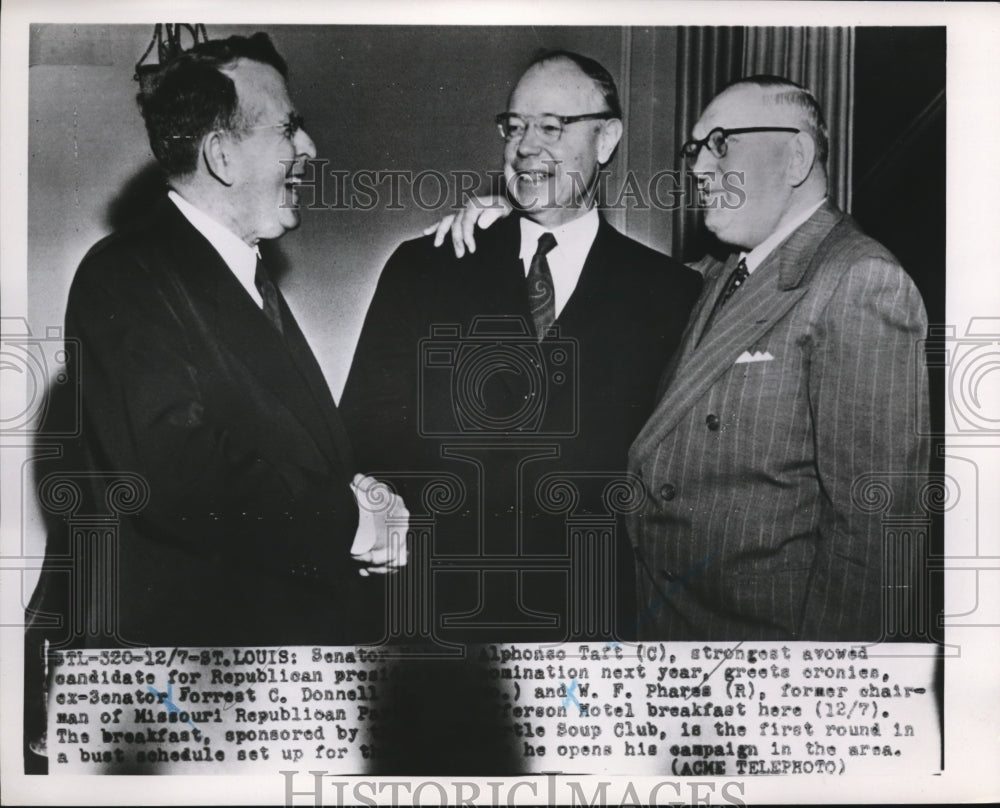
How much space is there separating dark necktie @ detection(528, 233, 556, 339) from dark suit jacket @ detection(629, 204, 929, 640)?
0.35m

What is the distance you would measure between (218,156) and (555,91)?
873mm

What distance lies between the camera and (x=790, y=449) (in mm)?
2609

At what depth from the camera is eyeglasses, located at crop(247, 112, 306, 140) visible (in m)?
2.67

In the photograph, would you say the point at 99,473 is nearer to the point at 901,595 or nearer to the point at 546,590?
the point at 546,590

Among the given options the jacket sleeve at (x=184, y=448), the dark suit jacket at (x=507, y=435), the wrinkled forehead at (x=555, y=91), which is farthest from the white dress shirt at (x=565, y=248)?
the jacket sleeve at (x=184, y=448)

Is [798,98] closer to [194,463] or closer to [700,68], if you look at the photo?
[700,68]

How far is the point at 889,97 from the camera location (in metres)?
2.69

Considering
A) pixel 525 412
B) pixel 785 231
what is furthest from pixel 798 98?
pixel 525 412

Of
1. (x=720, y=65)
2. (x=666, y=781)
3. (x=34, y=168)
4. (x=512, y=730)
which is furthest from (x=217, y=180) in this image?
(x=666, y=781)

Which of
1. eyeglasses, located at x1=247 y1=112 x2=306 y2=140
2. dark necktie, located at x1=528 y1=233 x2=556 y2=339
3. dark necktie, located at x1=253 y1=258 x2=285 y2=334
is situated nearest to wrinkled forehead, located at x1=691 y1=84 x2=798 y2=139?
dark necktie, located at x1=528 y1=233 x2=556 y2=339

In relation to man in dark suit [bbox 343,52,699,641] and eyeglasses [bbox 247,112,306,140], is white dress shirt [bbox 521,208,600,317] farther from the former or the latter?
eyeglasses [bbox 247,112,306,140]

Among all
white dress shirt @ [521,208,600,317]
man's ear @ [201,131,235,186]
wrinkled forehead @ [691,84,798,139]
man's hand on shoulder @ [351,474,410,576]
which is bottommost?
man's hand on shoulder @ [351,474,410,576]

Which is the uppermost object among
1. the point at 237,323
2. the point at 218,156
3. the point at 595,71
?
the point at 595,71

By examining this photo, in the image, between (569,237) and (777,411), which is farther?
(569,237)
